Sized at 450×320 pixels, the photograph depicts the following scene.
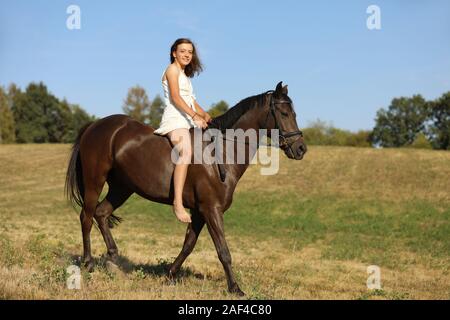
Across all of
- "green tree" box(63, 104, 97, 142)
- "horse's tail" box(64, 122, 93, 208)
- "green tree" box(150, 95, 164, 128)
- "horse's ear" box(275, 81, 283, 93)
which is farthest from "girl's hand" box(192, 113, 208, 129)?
"green tree" box(150, 95, 164, 128)

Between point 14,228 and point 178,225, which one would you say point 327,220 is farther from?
point 14,228

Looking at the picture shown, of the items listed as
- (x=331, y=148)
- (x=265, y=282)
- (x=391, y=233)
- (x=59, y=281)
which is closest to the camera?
(x=59, y=281)

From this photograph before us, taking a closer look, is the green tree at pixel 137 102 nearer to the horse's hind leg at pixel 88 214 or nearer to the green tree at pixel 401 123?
the green tree at pixel 401 123

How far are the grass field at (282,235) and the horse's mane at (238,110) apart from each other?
2370 mm

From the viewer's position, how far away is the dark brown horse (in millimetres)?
6434

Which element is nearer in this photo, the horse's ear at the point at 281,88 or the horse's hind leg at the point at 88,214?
the horse's ear at the point at 281,88

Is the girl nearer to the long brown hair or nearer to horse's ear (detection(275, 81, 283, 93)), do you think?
the long brown hair

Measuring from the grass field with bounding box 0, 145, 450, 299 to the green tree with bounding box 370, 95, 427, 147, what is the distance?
51380mm

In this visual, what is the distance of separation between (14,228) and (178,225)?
274 inches

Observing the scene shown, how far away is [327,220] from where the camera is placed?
867 inches

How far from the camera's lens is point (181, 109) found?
6.60m

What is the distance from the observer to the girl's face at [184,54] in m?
6.77

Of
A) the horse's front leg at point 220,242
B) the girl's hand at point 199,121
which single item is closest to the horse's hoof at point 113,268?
the horse's front leg at point 220,242
